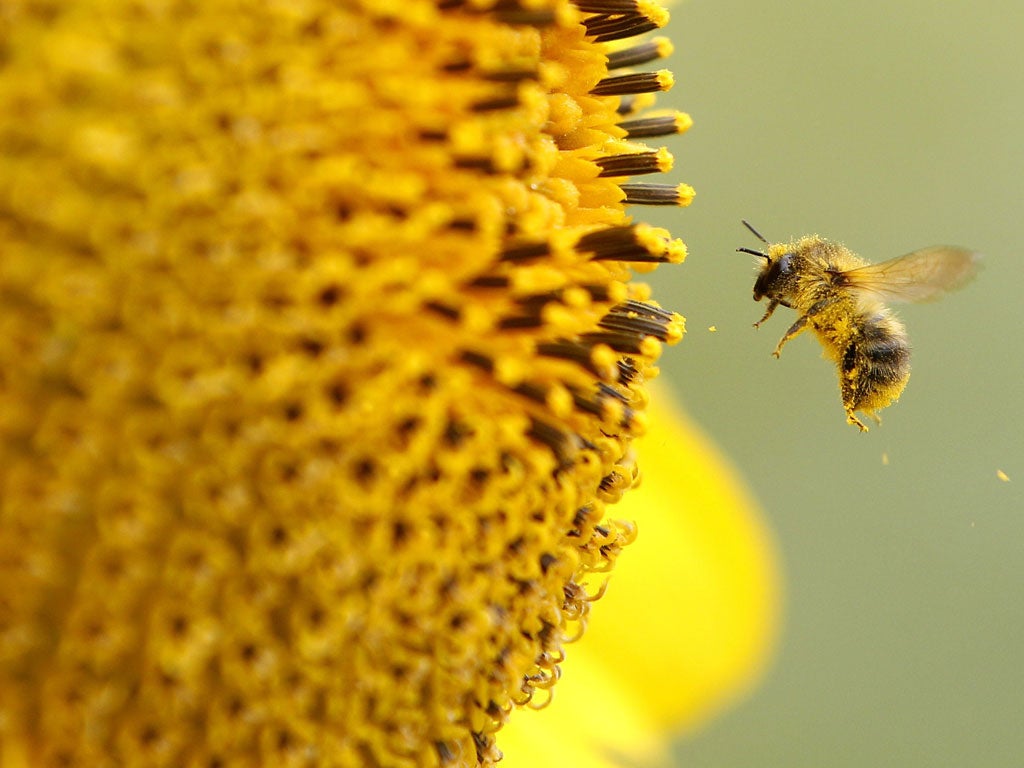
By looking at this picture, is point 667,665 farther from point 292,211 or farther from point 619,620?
point 292,211

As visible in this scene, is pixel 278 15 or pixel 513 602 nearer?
pixel 278 15

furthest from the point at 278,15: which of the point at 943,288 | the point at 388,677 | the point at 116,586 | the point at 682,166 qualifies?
the point at 682,166

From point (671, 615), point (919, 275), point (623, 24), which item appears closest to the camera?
point (623, 24)

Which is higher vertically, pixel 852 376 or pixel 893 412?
pixel 852 376

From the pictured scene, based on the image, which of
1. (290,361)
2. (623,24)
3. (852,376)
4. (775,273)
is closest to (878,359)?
(852,376)

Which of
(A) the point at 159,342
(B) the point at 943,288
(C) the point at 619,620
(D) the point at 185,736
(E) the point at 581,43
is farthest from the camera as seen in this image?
(C) the point at 619,620

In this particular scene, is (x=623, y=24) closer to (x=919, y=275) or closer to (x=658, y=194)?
(x=658, y=194)

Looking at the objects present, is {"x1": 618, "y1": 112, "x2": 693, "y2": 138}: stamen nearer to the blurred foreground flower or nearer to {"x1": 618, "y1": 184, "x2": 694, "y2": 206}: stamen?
{"x1": 618, "y1": 184, "x2": 694, "y2": 206}: stamen
